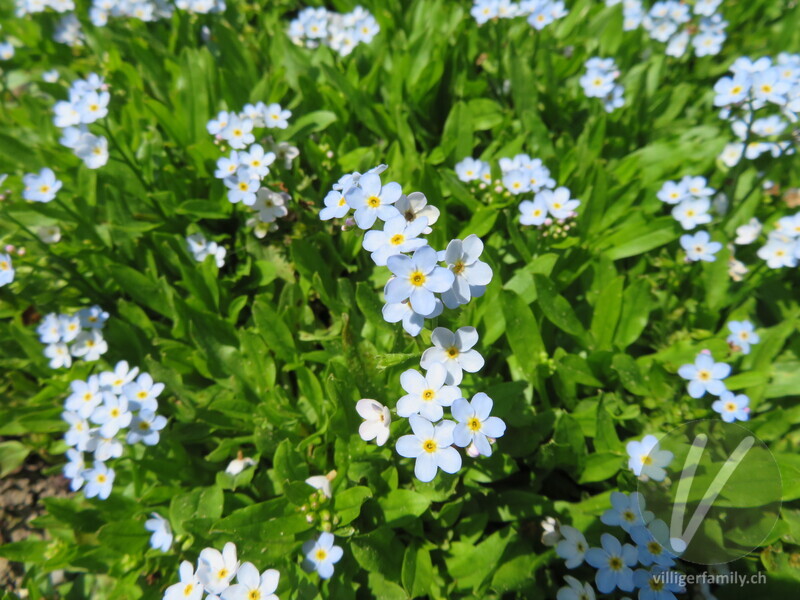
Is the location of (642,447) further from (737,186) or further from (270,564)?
(737,186)

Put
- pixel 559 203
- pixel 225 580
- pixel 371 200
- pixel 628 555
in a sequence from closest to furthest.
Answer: pixel 371 200 < pixel 225 580 < pixel 628 555 < pixel 559 203

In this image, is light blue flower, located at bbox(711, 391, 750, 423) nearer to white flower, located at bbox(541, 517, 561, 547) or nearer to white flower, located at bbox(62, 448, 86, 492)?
white flower, located at bbox(541, 517, 561, 547)

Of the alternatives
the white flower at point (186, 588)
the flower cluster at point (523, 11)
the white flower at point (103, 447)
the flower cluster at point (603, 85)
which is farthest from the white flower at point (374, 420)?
the flower cluster at point (523, 11)

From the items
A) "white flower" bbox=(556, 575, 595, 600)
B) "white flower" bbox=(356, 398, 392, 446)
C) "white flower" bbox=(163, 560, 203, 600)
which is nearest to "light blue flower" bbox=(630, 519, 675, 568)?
"white flower" bbox=(556, 575, 595, 600)

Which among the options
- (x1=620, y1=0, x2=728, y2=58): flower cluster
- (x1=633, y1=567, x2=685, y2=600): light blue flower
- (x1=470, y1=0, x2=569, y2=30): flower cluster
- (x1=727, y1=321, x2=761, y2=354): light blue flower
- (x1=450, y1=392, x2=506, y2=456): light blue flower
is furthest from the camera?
(x1=620, y1=0, x2=728, y2=58): flower cluster

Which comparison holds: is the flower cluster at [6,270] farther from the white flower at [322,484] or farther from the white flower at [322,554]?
the white flower at [322,554]

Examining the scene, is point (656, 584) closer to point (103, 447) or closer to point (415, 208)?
point (415, 208)

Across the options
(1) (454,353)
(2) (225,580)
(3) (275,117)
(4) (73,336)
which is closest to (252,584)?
(2) (225,580)
